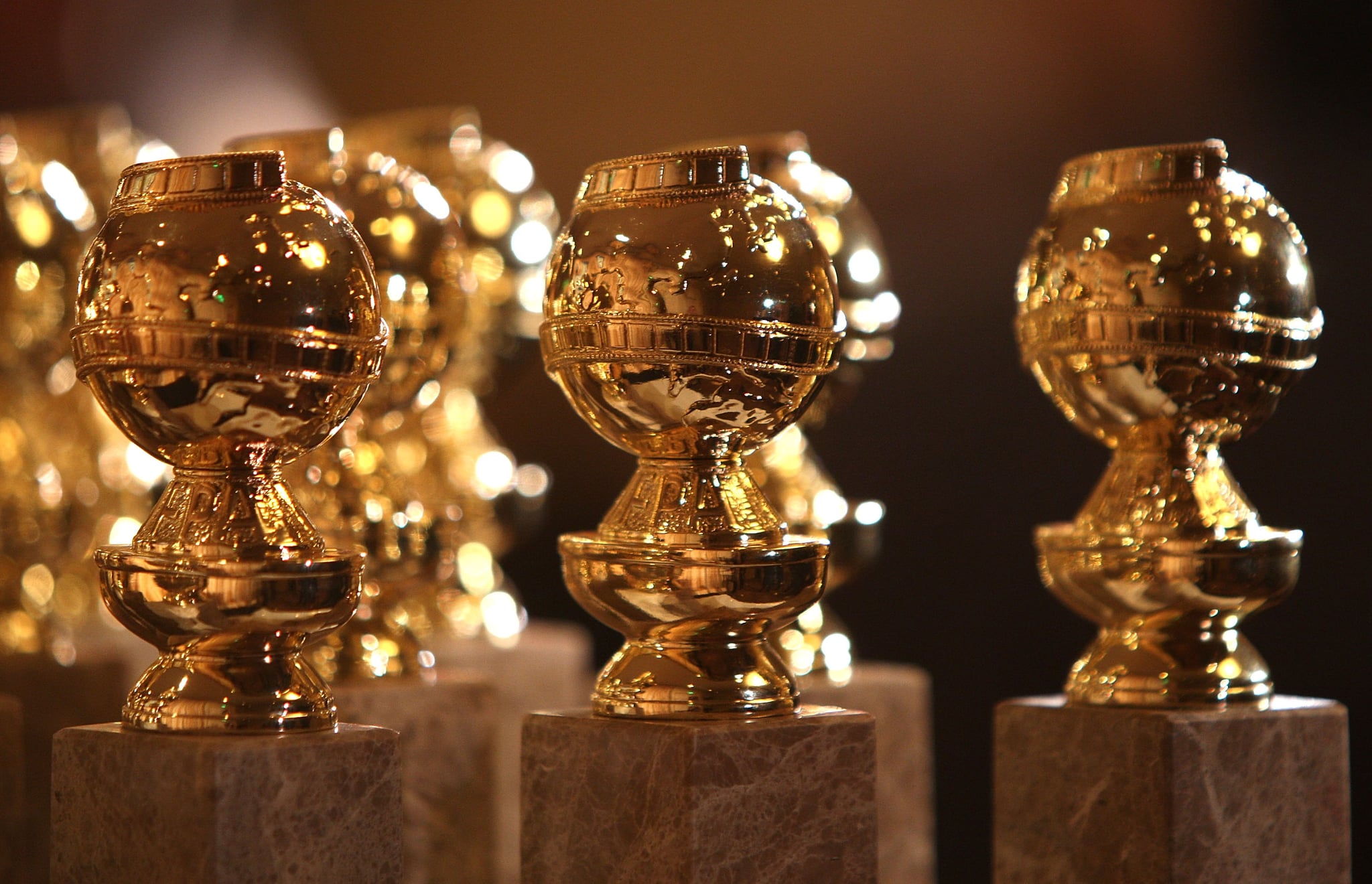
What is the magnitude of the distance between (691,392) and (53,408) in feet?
5.47

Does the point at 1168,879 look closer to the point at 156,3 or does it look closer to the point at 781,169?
the point at 781,169

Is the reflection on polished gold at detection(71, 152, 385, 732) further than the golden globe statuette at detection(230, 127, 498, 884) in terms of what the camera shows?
No

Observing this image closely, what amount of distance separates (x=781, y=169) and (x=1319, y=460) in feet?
4.98

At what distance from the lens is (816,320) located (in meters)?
1.57

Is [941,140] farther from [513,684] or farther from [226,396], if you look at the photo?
[226,396]

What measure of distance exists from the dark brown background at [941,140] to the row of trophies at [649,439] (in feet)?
2.82

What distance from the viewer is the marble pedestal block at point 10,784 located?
185 centimetres

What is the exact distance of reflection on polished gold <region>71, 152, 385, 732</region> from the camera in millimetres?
1445

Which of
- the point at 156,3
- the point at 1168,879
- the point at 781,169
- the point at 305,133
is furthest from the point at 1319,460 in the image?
the point at 156,3

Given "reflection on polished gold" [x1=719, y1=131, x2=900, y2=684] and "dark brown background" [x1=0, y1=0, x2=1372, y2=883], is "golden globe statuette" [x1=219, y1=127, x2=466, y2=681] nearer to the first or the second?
"reflection on polished gold" [x1=719, y1=131, x2=900, y2=684]

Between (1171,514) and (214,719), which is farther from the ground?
(1171,514)

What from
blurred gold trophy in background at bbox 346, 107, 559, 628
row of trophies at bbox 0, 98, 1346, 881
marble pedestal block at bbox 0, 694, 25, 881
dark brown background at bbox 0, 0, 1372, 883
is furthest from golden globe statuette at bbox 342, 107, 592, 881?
marble pedestal block at bbox 0, 694, 25, 881

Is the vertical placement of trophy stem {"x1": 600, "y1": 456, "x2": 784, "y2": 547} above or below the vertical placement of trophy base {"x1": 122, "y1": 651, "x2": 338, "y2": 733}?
above

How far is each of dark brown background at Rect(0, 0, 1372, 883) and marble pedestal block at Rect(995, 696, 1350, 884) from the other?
1.25 m
